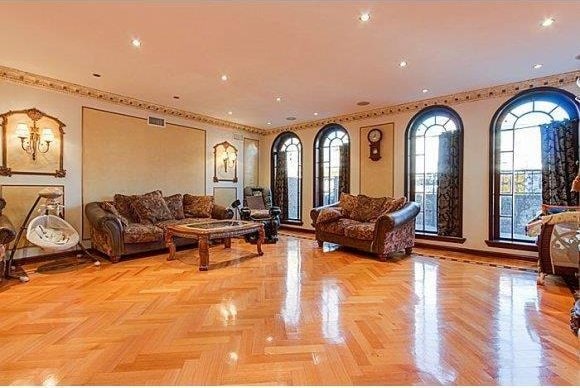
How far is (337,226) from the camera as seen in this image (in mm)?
4992

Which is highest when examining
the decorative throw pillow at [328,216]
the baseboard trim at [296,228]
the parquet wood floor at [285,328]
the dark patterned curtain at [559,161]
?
the dark patterned curtain at [559,161]

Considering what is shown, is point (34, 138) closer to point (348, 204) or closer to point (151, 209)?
point (151, 209)

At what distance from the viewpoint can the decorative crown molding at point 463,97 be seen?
417cm

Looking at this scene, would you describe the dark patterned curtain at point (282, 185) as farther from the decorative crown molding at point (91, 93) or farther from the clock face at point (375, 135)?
the clock face at point (375, 135)

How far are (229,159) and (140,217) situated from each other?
2.60m

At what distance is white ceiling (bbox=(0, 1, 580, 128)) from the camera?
261 cm

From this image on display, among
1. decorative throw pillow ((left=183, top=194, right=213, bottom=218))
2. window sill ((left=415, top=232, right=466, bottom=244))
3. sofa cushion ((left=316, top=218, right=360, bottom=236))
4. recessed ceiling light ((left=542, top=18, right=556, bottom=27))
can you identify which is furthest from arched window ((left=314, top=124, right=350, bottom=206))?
recessed ceiling light ((left=542, top=18, right=556, bottom=27))

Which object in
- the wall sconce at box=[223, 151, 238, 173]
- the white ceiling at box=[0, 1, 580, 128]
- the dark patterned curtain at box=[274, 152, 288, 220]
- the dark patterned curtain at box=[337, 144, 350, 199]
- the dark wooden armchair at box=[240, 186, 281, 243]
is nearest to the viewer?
the white ceiling at box=[0, 1, 580, 128]

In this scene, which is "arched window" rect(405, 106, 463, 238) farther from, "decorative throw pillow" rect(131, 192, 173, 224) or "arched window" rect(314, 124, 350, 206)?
"decorative throw pillow" rect(131, 192, 173, 224)

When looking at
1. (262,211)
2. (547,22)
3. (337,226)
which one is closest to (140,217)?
(262,211)

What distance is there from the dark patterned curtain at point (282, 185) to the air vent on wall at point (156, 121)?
286 cm

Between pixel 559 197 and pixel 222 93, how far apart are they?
5.12m

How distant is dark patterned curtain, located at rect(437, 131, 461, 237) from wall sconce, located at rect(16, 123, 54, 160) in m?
6.03

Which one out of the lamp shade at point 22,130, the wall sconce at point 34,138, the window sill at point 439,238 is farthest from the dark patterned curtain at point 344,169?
the lamp shade at point 22,130
